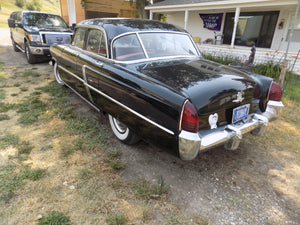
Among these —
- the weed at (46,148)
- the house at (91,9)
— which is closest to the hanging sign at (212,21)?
the house at (91,9)

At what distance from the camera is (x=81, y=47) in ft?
12.3

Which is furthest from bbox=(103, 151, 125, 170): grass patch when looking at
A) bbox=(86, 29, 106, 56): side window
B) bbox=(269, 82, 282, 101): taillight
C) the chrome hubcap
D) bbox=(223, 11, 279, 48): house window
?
bbox=(223, 11, 279, 48): house window

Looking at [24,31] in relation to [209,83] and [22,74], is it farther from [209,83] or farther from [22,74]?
[209,83]

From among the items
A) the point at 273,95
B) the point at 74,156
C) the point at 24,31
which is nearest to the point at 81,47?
the point at 74,156

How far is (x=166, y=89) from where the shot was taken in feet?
6.75

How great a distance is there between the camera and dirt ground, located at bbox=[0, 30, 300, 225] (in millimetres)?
2055

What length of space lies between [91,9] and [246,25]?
35.1ft

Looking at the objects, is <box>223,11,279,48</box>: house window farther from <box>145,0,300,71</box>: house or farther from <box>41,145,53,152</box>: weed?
<box>41,145,53,152</box>: weed

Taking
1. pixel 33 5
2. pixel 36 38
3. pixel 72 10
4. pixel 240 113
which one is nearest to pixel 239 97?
pixel 240 113

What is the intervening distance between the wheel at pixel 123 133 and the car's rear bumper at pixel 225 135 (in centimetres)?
105

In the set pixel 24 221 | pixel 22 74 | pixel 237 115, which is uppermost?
pixel 237 115

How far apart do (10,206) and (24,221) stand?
0.27 metres

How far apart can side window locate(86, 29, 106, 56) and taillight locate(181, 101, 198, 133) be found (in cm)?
172

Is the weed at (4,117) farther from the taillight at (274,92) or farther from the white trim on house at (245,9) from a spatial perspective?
the white trim on house at (245,9)
